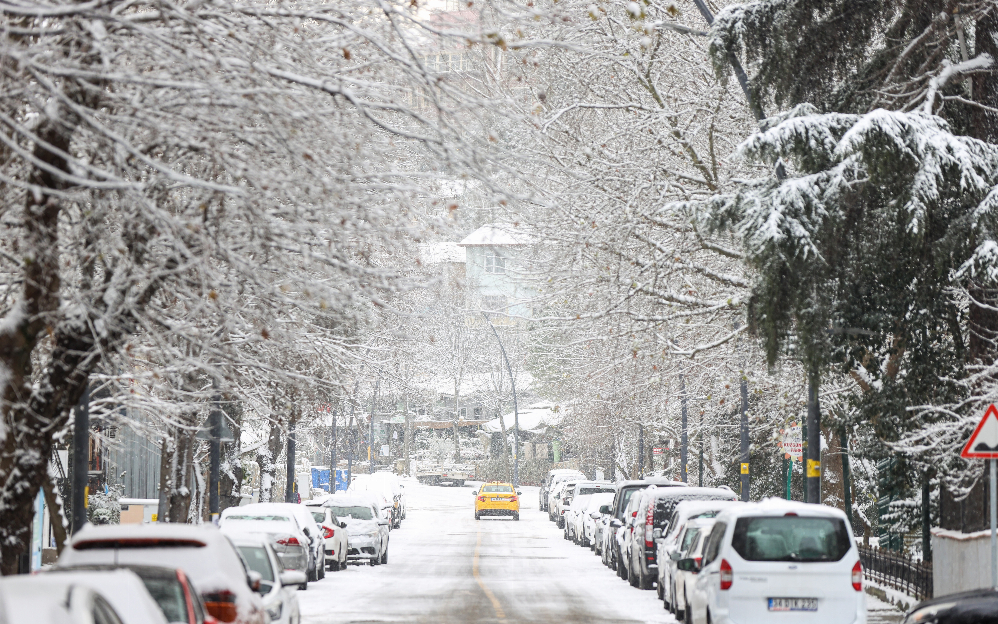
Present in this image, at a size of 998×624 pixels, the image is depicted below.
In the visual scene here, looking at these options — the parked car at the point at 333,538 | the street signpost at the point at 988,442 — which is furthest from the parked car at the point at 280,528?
the street signpost at the point at 988,442

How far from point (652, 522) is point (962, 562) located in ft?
24.8

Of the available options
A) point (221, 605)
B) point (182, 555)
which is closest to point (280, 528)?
point (221, 605)

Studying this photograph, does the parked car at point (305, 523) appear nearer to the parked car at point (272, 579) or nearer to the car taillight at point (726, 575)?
the parked car at point (272, 579)

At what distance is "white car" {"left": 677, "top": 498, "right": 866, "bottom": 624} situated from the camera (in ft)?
45.8

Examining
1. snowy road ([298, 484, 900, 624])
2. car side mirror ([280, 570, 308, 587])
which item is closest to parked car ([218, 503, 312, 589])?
snowy road ([298, 484, 900, 624])

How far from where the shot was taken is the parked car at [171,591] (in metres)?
9.07

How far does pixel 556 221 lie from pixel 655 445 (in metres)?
35.6

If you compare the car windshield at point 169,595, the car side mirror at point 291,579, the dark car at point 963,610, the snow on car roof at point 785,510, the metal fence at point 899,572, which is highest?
the snow on car roof at point 785,510

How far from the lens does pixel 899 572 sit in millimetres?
21062

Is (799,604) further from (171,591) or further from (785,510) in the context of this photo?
(171,591)

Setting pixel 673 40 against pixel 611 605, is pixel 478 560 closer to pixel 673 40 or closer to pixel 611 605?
pixel 611 605

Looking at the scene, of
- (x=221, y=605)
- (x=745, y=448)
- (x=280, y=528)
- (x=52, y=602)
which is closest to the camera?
(x=52, y=602)

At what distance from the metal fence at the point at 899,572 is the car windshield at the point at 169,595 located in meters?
13.0

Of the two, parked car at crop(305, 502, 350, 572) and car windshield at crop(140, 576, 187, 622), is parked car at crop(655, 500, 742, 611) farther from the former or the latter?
car windshield at crop(140, 576, 187, 622)
